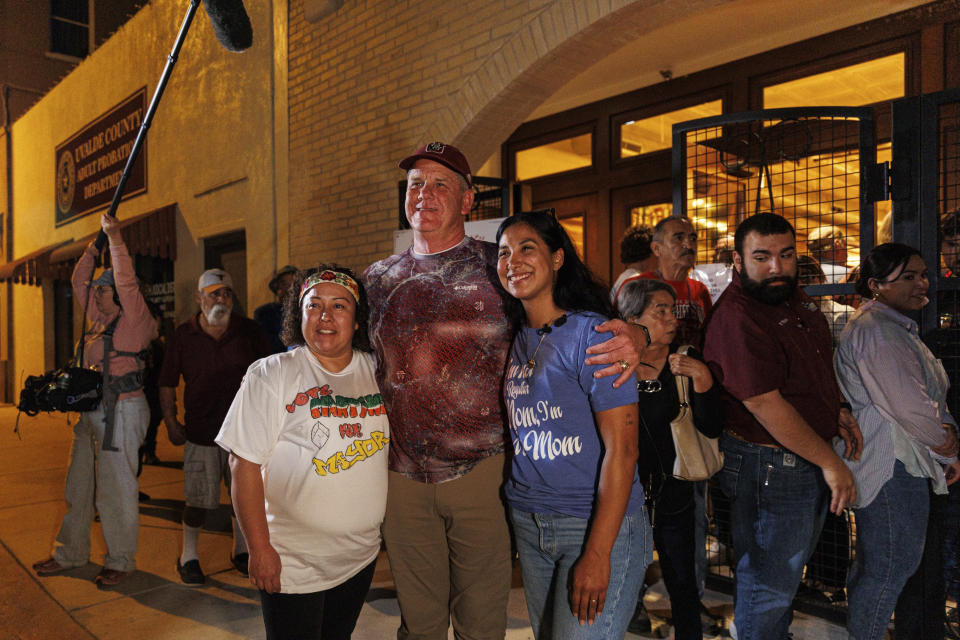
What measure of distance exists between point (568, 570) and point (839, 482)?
1220 mm

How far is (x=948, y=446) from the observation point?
285 centimetres

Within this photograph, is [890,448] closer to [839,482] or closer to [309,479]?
[839,482]

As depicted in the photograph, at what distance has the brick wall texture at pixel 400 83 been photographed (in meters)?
5.12

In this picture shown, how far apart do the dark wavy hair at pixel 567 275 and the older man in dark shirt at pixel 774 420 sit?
682 millimetres

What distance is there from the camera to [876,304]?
287 cm

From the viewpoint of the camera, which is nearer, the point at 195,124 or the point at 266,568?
the point at 266,568

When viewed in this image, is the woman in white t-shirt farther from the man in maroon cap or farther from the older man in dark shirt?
the older man in dark shirt

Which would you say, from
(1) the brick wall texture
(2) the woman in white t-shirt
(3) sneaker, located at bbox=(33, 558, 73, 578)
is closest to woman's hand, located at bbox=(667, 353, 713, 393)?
(2) the woman in white t-shirt

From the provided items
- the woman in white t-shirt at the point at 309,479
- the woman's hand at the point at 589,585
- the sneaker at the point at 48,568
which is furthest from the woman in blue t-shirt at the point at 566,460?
the sneaker at the point at 48,568

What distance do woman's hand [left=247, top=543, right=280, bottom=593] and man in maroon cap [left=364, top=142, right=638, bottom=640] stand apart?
410mm

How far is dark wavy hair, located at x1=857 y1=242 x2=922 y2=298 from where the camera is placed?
114 inches

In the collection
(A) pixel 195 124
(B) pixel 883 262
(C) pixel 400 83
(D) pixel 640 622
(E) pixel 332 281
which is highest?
(A) pixel 195 124

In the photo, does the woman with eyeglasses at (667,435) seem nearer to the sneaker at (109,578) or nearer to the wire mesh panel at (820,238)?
A: the wire mesh panel at (820,238)

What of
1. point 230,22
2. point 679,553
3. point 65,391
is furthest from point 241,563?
point 230,22
